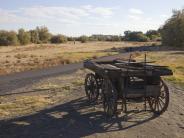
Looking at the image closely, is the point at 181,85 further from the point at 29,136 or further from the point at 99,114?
the point at 29,136

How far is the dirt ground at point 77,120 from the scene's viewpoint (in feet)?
37.8

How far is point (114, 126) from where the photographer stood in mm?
12086

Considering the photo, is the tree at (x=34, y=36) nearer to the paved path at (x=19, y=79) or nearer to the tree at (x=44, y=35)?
the tree at (x=44, y=35)

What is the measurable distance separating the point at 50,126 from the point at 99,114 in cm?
203

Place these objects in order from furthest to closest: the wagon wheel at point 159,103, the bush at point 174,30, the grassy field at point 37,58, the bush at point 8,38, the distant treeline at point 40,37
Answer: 1. the distant treeline at point 40,37
2. the bush at point 8,38
3. the bush at point 174,30
4. the grassy field at point 37,58
5. the wagon wheel at point 159,103

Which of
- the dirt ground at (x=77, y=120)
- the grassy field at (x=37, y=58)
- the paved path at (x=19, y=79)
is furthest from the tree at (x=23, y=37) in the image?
the dirt ground at (x=77, y=120)

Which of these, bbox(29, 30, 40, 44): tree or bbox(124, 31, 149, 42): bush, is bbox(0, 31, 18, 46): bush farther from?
bbox(124, 31, 149, 42): bush

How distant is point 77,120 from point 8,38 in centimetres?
7942

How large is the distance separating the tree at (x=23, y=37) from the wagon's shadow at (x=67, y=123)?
80.7m

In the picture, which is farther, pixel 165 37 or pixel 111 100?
pixel 165 37

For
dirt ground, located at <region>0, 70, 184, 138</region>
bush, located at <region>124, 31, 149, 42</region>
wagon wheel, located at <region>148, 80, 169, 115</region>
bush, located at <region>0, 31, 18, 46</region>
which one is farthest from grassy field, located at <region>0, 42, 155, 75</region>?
bush, located at <region>124, 31, 149, 42</region>

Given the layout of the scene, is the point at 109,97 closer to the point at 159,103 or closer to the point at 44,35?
the point at 159,103

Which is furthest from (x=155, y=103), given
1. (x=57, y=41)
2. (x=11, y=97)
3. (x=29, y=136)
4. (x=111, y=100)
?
(x=57, y=41)

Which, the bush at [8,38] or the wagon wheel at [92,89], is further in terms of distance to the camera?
the bush at [8,38]
